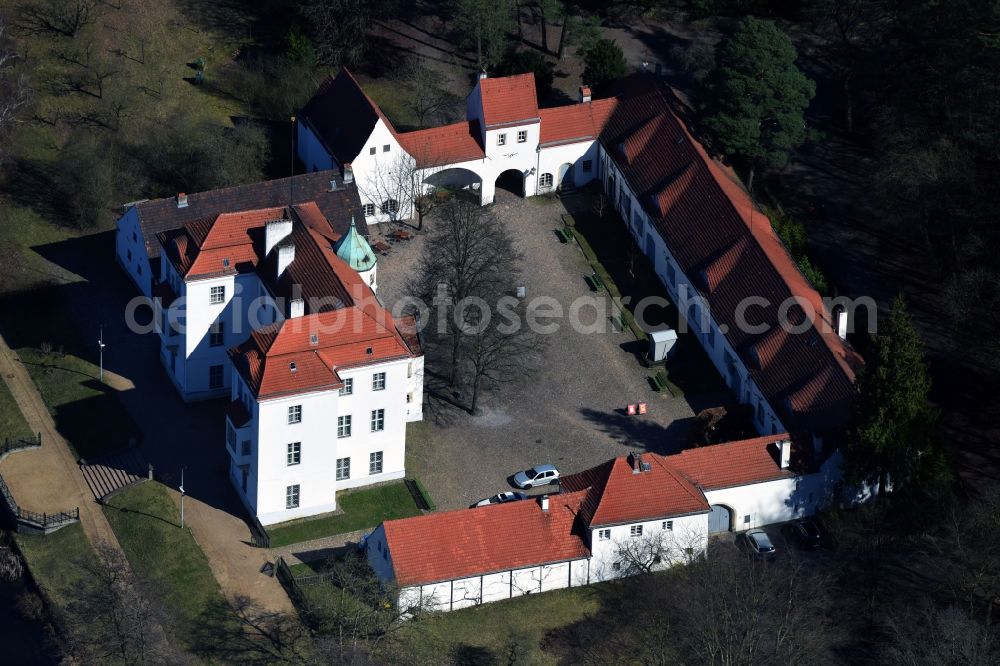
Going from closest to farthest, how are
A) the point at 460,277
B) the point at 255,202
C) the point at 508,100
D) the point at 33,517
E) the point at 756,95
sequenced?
the point at 33,517, the point at 460,277, the point at 255,202, the point at 756,95, the point at 508,100

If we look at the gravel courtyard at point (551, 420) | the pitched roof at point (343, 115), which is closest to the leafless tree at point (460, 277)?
the gravel courtyard at point (551, 420)

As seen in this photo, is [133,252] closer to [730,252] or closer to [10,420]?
[10,420]

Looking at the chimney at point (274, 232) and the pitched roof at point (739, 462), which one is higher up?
the chimney at point (274, 232)

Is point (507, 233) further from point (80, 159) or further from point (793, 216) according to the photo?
point (80, 159)

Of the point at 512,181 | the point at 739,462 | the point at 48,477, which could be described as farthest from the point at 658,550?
the point at 512,181

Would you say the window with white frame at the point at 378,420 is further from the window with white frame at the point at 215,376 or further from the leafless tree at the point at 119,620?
the leafless tree at the point at 119,620
